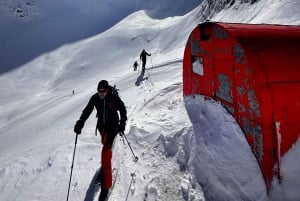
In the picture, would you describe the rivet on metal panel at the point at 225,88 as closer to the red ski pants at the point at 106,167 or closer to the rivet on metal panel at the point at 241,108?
the rivet on metal panel at the point at 241,108

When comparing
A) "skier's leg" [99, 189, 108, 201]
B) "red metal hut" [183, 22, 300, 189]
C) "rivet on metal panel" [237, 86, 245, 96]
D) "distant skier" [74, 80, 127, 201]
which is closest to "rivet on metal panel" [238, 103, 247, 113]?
"red metal hut" [183, 22, 300, 189]

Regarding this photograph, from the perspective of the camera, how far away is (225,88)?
6250 mm

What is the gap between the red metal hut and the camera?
496 cm

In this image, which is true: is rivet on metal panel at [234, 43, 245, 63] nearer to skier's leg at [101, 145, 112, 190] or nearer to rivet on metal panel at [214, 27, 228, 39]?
rivet on metal panel at [214, 27, 228, 39]

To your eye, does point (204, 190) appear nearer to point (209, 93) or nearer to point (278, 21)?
point (209, 93)

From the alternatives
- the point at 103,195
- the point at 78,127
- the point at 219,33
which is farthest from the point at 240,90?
the point at 78,127

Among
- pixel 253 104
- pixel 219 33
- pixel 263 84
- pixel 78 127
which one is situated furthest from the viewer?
pixel 219 33

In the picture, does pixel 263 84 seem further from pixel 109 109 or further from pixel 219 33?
pixel 109 109

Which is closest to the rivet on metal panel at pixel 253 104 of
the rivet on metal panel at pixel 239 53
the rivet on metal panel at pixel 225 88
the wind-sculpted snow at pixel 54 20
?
the rivet on metal panel at pixel 239 53

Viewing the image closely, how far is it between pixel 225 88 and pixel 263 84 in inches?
50.7

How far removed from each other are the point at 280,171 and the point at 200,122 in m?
2.33

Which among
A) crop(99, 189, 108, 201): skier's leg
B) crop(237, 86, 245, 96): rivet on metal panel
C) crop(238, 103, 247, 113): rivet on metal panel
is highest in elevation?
crop(237, 86, 245, 96): rivet on metal panel

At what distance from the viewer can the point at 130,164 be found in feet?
22.1

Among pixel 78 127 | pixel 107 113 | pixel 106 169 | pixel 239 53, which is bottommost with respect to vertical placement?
pixel 106 169
